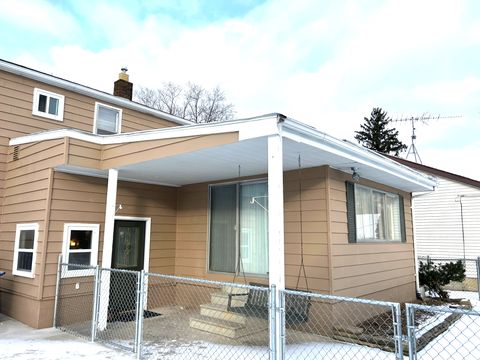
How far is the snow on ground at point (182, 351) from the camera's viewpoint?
4281 millimetres

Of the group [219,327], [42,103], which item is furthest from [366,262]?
[42,103]

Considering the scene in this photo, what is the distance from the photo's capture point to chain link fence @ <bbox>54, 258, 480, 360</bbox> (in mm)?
4496

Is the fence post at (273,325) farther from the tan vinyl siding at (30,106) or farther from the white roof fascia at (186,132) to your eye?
the tan vinyl siding at (30,106)

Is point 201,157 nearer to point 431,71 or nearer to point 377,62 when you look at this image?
point 377,62

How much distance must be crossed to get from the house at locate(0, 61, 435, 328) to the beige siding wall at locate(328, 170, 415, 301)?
0.03 metres

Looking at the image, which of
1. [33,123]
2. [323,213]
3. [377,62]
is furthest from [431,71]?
[33,123]

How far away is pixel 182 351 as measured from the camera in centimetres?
450

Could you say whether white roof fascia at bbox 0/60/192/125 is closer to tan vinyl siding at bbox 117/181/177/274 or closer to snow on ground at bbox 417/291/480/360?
tan vinyl siding at bbox 117/181/177/274

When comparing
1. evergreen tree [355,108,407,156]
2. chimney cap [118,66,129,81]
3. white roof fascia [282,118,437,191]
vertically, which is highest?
evergreen tree [355,108,407,156]

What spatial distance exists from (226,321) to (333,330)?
162 centimetres

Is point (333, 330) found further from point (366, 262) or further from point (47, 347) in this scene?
point (47, 347)

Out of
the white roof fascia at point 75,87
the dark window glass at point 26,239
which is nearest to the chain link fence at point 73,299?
the dark window glass at point 26,239

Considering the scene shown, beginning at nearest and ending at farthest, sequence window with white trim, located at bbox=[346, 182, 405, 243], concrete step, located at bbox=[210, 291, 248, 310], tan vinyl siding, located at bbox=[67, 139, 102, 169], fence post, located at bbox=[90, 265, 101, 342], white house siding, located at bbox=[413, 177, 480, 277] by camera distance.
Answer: fence post, located at bbox=[90, 265, 101, 342] → tan vinyl siding, located at bbox=[67, 139, 102, 169] → concrete step, located at bbox=[210, 291, 248, 310] → window with white trim, located at bbox=[346, 182, 405, 243] → white house siding, located at bbox=[413, 177, 480, 277]

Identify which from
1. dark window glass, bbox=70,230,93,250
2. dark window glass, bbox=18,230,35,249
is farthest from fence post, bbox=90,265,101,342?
dark window glass, bbox=18,230,35,249
